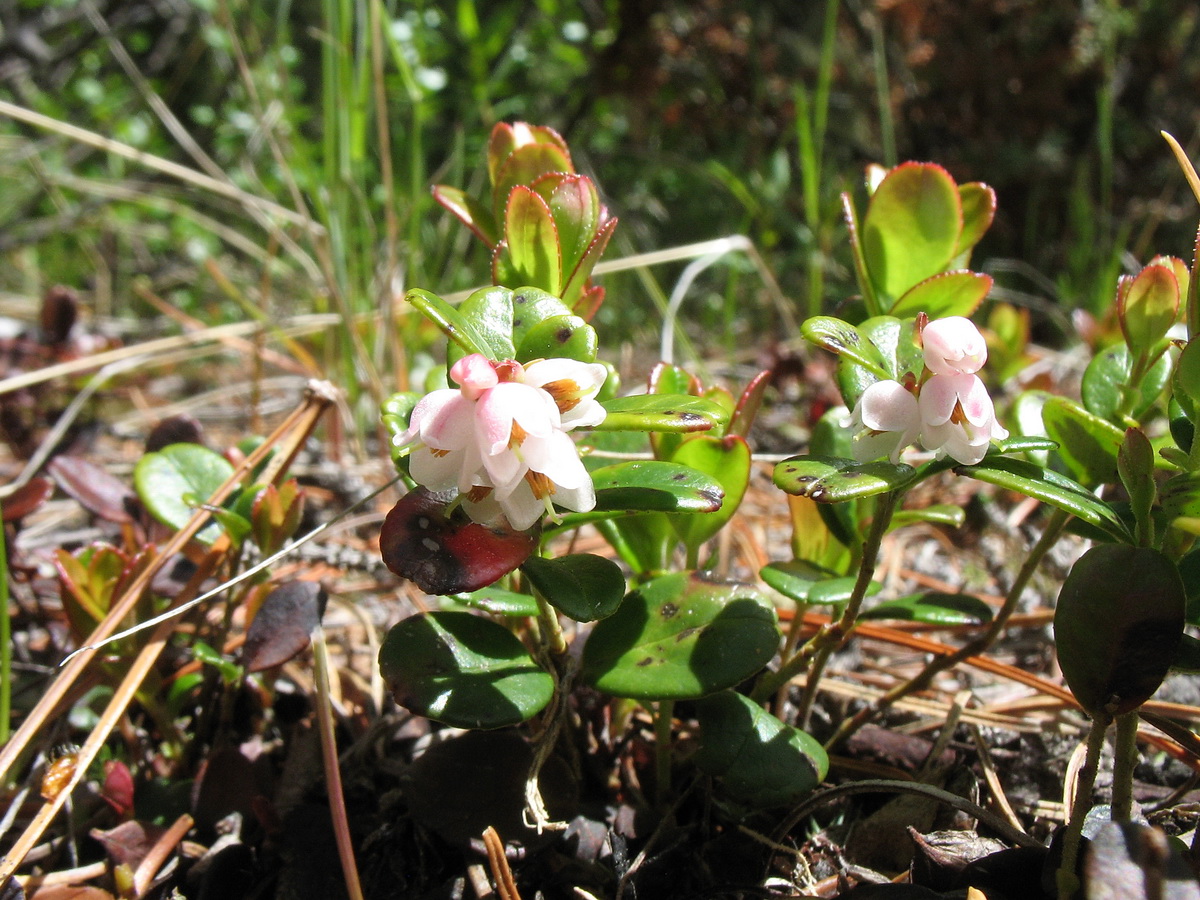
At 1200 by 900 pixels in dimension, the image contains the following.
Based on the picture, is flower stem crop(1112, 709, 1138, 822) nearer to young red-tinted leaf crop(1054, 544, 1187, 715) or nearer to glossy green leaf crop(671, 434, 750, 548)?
young red-tinted leaf crop(1054, 544, 1187, 715)

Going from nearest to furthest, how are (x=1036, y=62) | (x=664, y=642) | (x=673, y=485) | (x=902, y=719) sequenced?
1. (x=673, y=485)
2. (x=664, y=642)
3. (x=902, y=719)
4. (x=1036, y=62)

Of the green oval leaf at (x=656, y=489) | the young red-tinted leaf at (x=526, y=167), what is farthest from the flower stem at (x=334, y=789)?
the young red-tinted leaf at (x=526, y=167)

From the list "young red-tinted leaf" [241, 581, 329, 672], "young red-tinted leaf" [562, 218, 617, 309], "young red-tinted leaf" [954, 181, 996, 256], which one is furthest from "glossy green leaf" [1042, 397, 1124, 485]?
"young red-tinted leaf" [241, 581, 329, 672]

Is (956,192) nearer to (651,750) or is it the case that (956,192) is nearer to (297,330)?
(651,750)

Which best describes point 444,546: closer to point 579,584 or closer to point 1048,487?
point 579,584

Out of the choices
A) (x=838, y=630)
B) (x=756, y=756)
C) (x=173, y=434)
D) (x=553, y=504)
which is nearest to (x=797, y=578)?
(x=838, y=630)

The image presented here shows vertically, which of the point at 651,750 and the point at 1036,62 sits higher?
the point at 1036,62

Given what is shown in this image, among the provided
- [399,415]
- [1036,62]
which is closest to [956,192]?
[399,415]
